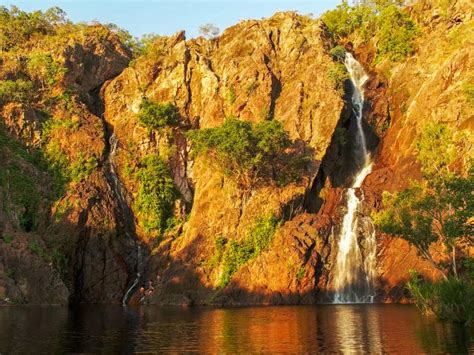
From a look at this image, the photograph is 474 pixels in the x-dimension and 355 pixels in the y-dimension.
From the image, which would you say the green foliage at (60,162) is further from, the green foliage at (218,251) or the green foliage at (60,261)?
the green foliage at (218,251)

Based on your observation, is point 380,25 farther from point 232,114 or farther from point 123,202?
point 123,202

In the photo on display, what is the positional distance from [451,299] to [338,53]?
59.3 metres

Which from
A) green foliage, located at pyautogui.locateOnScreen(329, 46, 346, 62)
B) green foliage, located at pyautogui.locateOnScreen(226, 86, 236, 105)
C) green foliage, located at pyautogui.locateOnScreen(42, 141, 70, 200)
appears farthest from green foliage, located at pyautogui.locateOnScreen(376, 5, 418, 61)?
green foliage, located at pyautogui.locateOnScreen(42, 141, 70, 200)

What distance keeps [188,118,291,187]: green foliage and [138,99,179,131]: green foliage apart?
11913 mm

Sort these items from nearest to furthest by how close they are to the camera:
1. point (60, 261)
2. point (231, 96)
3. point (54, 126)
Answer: point (60, 261) < point (54, 126) < point (231, 96)

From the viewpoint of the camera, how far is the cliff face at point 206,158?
2527 inches

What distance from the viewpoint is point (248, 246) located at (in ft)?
222

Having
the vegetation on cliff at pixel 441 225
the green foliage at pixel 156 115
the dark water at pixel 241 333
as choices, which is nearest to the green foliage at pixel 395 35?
the green foliage at pixel 156 115

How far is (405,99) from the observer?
80.6 metres

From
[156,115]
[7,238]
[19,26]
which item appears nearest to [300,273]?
[7,238]

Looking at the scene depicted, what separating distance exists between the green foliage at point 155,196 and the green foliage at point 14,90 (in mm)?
20000

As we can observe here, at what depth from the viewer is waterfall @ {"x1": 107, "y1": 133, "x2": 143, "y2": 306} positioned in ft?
242

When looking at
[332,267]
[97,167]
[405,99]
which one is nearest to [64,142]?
[97,167]

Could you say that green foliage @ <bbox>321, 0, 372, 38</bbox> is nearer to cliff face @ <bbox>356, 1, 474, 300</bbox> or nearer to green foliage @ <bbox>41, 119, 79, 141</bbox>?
cliff face @ <bbox>356, 1, 474, 300</bbox>
